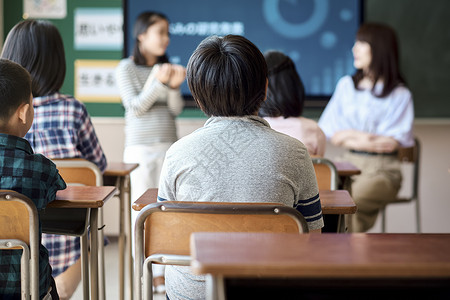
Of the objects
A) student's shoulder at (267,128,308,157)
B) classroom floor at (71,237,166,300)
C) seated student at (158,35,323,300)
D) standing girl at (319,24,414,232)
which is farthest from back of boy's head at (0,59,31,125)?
standing girl at (319,24,414,232)

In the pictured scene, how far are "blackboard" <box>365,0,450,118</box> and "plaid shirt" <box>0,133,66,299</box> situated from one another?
311cm

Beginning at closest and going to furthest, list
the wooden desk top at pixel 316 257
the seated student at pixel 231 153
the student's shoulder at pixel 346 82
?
the wooden desk top at pixel 316 257 < the seated student at pixel 231 153 < the student's shoulder at pixel 346 82

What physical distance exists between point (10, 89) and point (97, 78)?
2645mm

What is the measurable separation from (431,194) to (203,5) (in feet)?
7.07

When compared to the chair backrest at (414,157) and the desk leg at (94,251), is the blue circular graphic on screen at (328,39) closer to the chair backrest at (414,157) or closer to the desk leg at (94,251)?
the chair backrest at (414,157)

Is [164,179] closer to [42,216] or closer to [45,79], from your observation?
[42,216]

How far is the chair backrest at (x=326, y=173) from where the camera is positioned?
2596 mm

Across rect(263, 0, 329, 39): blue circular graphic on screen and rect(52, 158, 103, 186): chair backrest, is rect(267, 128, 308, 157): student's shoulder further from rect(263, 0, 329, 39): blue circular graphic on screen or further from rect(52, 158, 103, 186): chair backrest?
rect(263, 0, 329, 39): blue circular graphic on screen

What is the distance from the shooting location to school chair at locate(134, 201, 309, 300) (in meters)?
1.47

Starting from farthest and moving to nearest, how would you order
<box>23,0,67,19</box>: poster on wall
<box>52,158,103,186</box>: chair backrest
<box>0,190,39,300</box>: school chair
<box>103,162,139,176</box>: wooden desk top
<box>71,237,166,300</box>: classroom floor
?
<box>23,0,67,19</box>: poster on wall < <box>71,237,166,300</box>: classroom floor < <box>103,162,139,176</box>: wooden desk top < <box>52,158,103,186</box>: chair backrest < <box>0,190,39,300</box>: school chair

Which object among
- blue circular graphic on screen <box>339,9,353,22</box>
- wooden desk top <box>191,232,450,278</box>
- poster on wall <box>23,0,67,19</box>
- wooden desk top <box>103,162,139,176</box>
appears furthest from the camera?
poster on wall <box>23,0,67,19</box>

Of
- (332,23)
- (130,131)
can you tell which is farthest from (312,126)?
(332,23)

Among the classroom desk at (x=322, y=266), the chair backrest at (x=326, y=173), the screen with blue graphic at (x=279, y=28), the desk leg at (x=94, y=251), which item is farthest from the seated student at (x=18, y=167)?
the screen with blue graphic at (x=279, y=28)

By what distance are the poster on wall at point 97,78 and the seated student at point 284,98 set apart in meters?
2.12
